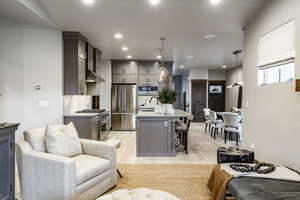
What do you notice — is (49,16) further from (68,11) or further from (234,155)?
(234,155)

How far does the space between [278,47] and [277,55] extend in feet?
0.40

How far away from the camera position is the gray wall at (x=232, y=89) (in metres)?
9.89

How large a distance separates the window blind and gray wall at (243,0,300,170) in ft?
0.37

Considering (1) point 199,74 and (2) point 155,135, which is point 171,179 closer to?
(2) point 155,135

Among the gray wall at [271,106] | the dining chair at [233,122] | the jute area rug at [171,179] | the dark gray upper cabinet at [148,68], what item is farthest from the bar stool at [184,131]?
the dark gray upper cabinet at [148,68]

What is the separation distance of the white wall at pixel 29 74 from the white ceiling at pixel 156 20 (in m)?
0.59

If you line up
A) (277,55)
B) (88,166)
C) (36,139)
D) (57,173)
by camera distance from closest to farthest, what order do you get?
(57,173) < (88,166) < (36,139) < (277,55)

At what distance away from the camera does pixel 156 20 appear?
4363mm

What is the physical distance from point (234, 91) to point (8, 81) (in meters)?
9.03

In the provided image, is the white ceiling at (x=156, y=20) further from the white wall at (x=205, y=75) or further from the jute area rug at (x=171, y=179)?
the white wall at (x=205, y=75)

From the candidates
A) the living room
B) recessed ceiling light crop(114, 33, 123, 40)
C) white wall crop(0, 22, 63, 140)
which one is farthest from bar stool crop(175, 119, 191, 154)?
white wall crop(0, 22, 63, 140)

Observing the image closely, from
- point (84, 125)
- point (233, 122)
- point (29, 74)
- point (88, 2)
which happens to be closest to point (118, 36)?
point (88, 2)

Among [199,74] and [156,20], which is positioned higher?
[156,20]

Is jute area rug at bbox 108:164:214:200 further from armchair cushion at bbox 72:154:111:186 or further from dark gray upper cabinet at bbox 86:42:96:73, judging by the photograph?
dark gray upper cabinet at bbox 86:42:96:73
